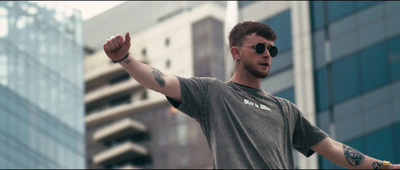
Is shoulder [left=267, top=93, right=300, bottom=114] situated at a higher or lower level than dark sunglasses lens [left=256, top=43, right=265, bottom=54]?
lower

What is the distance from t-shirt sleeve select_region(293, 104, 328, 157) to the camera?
20.7ft

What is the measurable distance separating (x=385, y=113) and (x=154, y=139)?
74078 millimetres

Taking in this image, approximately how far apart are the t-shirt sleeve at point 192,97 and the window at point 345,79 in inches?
1426

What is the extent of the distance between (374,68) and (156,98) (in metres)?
73.6

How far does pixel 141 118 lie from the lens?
113 metres

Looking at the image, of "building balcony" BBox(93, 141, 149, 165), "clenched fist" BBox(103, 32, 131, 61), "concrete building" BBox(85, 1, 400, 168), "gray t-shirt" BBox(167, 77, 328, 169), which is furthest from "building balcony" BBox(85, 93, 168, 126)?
"clenched fist" BBox(103, 32, 131, 61)

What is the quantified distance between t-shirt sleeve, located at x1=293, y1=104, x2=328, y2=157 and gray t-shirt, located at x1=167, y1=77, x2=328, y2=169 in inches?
5.4

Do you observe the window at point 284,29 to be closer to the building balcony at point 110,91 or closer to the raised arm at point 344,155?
the raised arm at point 344,155

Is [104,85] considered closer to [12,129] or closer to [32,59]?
[32,59]

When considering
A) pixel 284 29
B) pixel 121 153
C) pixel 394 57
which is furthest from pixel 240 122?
pixel 121 153

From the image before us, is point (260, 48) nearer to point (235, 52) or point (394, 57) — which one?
point (235, 52)

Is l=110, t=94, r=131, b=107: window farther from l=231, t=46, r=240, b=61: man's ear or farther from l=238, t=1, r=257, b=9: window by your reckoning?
l=231, t=46, r=240, b=61: man's ear

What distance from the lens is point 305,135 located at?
249 inches

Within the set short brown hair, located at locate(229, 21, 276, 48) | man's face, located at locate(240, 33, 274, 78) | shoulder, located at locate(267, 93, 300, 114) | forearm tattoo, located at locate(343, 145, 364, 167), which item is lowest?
forearm tattoo, located at locate(343, 145, 364, 167)
